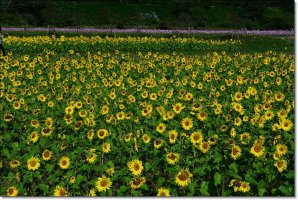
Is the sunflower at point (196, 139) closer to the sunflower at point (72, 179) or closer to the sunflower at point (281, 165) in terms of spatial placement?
the sunflower at point (281, 165)

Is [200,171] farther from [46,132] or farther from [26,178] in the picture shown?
[46,132]

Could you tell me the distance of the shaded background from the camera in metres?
40.2

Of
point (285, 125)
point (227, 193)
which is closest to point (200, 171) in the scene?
point (227, 193)

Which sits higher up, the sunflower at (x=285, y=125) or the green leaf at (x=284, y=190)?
the sunflower at (x=285, y=125)

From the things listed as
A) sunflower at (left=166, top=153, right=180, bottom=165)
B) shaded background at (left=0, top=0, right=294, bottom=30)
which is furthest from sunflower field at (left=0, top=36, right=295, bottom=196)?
shaded background at (left=0, top=0, right=294, bottom=30)

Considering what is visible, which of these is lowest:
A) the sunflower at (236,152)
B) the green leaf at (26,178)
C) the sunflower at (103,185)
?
the green leaf at (26,178)

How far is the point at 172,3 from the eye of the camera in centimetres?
5781

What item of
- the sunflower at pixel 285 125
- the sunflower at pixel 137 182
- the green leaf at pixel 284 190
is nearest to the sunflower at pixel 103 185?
the sunflower at pixel 137 182

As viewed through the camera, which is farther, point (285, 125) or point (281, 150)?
point (285, 125)

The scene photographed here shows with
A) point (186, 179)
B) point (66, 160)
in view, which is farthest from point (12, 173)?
point (186, 179)

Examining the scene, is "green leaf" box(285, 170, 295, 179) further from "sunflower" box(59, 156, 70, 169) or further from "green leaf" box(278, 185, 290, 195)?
"sunflower" box(59, 156, 70, 169)

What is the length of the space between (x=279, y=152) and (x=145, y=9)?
55.4 meters

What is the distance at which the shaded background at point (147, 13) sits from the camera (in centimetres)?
4024

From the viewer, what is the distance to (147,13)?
4866cm
